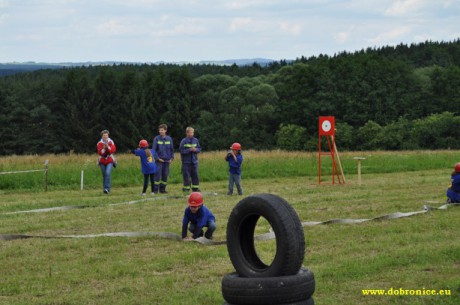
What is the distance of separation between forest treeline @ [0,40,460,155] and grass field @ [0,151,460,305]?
224 feet

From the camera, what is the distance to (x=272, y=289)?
7535 millimetres

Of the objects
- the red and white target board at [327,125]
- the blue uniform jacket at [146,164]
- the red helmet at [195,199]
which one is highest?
the red and white target board at [327,125]

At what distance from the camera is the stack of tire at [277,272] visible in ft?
24.8

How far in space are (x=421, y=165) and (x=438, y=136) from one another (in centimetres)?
4764

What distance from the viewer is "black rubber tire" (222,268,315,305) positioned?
7539mm

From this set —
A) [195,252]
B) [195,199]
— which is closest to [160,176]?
[195,199]

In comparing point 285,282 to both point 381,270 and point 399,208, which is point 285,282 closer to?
point 381,270

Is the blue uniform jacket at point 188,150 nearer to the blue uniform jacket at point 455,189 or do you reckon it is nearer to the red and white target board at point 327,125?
the red and white target board at point 327,125

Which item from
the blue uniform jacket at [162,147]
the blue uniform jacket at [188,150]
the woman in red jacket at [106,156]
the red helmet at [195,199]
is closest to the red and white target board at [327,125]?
the blue uniform jacket at [188,150]

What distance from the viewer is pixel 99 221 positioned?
1669 cm

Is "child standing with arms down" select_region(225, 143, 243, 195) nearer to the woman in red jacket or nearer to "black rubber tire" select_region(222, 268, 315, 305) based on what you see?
the woman in red jacket

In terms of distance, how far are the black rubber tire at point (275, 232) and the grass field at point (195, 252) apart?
3.18 feet

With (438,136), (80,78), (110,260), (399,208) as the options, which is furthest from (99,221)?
(80,78)

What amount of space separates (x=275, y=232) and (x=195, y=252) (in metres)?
4.34
